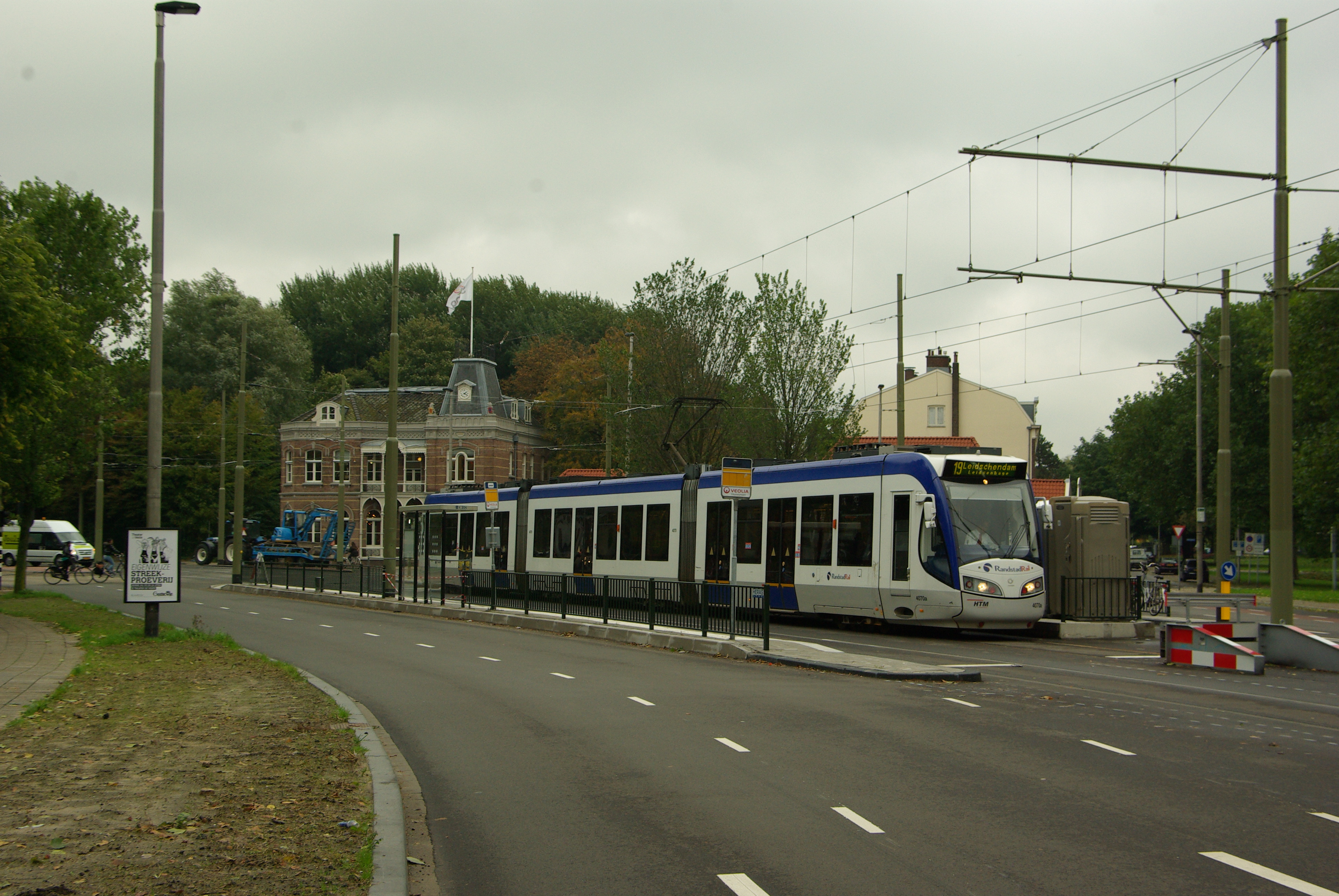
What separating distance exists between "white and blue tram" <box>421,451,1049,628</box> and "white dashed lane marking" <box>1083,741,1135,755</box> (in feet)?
29.5

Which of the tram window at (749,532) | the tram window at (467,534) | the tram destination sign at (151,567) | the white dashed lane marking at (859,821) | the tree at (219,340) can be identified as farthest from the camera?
the tree at (219,340)

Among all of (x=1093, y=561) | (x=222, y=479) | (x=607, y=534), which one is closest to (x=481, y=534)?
(x=607, y=534)

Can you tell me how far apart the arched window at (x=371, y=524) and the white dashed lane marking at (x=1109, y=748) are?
7152 cm

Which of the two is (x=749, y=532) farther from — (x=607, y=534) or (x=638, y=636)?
(x=638, y=636)

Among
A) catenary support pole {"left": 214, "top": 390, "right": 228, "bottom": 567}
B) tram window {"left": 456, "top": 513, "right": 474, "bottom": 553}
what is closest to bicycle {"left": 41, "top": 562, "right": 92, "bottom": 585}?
catenary support pole {"left": 214, "top": 390, "right": 228, "bottom": 567}

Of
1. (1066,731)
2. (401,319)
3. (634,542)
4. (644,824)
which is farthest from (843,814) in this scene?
(401,319)

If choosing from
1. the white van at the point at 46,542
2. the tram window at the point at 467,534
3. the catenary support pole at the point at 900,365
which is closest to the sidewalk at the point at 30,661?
the tram window at the point at 467,534

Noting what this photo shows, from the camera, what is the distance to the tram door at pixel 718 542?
2502cm

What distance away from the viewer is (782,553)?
2381cm

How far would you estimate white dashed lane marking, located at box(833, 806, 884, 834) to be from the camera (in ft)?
22.3

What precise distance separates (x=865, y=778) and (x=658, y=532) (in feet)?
61.4

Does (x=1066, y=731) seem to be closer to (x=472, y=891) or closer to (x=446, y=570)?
(x=472, y=891)

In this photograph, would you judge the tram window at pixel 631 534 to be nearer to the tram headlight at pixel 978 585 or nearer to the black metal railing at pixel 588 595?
the black metal railing at pixel 588 595

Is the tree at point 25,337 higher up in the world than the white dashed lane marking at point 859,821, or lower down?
higher up
